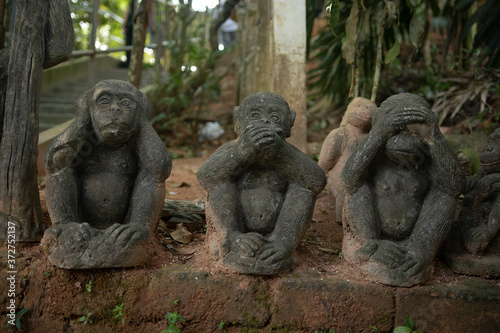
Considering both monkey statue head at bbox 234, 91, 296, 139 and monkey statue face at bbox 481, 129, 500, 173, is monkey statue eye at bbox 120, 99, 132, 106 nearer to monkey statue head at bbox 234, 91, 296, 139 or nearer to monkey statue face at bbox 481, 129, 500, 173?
monkey statue head at bbox 234, 91, 296, 139

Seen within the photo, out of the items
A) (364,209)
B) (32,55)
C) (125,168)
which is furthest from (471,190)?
(32,55)

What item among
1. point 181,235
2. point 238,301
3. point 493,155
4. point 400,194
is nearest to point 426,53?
point 493,155

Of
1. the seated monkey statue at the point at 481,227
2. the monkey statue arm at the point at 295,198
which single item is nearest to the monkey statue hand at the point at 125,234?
the monkey statue arm at the point at 295,198

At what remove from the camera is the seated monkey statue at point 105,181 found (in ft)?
9.92

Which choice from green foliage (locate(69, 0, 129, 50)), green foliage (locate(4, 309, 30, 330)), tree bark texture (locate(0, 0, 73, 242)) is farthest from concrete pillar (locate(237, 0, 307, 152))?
green foliage (locate(69, 0, 129, 50))

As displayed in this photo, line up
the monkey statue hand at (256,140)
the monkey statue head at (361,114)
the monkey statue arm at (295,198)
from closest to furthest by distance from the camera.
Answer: the monkey statue hand at (256,140)
the monkey statue arm at (295,198)
the monkey statue head at (361,114)

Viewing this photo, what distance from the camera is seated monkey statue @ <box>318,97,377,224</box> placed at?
4426 mm

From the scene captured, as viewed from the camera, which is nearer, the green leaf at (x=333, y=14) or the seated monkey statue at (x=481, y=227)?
the seated monkey statue at (x=481, y=227)

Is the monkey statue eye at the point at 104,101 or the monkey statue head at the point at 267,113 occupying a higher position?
the monkey statue eye at the point at 104,101

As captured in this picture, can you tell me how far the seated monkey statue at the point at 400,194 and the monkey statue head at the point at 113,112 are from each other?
1.42 meters

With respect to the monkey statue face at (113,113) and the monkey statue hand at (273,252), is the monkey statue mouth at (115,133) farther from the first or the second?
the monkey statue hand at (273,252)

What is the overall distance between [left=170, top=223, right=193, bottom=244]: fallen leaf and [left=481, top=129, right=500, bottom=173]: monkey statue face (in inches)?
85.3

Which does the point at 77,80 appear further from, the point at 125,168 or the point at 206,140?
the point at 125,168

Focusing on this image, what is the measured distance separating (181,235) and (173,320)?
874mm
